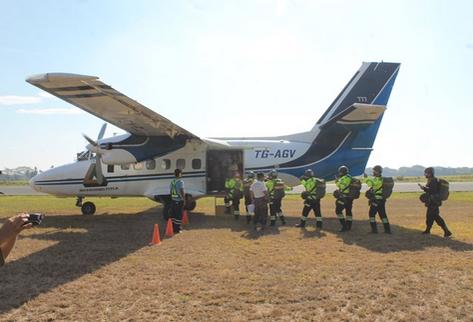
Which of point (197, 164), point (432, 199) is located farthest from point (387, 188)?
point (197, 164)

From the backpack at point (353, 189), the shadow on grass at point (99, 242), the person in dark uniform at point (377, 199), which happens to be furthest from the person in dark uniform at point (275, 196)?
the person in dark uniform at point (377, 199)

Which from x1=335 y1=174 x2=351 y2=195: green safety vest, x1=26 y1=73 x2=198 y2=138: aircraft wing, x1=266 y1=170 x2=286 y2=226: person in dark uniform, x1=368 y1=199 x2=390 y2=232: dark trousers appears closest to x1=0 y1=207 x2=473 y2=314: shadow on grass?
x1=368 y1=199 x2=390 y2=232: dark trousers

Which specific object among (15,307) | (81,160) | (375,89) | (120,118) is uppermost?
(375,89)

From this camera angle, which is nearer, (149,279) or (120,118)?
(149,279)

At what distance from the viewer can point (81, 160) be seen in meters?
18.2

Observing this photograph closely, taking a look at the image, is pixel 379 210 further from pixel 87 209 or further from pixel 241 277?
pixel 87 209

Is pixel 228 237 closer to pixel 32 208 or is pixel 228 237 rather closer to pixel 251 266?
pixel 251 266

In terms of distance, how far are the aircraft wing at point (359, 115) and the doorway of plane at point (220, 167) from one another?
4.29 meters

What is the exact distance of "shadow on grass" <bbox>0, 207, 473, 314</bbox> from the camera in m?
7.52

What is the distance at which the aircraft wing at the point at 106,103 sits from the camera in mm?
11469

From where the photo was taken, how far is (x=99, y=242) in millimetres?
Result: 11305

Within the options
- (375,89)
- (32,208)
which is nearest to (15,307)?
(375,89)

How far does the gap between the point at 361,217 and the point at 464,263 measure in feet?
28.2

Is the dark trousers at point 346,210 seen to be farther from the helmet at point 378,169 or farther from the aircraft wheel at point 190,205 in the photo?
the aircraft wheel at point 190,205
